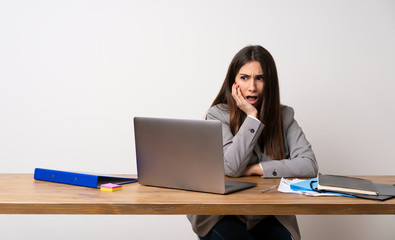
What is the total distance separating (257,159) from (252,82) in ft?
1.29

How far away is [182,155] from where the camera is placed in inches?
60.1

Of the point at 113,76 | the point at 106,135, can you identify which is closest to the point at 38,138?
the point at 106,135

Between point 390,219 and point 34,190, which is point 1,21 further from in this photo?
point 390,219

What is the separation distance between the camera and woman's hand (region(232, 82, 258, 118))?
7.00ft

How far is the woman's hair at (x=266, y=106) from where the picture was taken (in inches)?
84.8

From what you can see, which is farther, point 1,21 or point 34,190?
point 1,21

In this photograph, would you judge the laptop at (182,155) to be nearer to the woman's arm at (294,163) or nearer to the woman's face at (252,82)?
the woman's arm at (294,163)

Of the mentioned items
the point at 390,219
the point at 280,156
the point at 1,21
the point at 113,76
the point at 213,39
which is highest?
the point at 1,21

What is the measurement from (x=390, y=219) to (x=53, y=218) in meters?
2.57

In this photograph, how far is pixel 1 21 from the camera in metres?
3.24

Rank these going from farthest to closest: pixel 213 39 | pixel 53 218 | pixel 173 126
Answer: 1. pixel 53 218
2. pixel 213 39
3. pixel 173 126

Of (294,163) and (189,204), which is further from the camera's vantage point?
(294,163)

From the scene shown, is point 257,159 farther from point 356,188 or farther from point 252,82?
point 356,188

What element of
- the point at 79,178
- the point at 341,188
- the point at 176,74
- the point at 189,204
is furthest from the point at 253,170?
the point at 176,74
